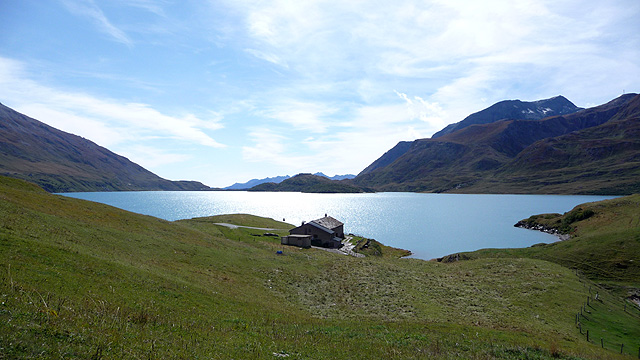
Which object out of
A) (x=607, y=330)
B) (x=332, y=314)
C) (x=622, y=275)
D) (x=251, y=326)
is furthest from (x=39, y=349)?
(x=622, y=275)

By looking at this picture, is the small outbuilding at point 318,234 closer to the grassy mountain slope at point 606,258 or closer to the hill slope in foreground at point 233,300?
the hill slope in foreground at point 233,300

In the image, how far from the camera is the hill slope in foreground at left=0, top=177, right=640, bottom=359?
13.2m

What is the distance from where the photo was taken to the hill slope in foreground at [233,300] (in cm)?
1323

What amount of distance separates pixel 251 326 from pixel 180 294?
7572 millimetres

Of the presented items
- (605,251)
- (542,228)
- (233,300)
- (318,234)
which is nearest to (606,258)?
(605,251)

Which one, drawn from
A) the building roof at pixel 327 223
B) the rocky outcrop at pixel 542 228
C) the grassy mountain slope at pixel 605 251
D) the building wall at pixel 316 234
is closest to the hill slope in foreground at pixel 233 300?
the grassy mountain slope at pixel 605 251

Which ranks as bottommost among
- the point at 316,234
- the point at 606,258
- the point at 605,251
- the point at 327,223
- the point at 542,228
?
the point at 542,228

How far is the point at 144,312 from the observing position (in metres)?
17.0

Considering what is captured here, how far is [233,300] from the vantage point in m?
27.4

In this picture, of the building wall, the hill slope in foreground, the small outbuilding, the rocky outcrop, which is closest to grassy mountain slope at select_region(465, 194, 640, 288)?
the rocky outcrop

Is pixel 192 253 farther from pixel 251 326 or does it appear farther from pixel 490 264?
pixel 490 264

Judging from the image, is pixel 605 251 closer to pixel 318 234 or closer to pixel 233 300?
pixel 318 234

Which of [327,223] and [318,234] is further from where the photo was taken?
[327,223]

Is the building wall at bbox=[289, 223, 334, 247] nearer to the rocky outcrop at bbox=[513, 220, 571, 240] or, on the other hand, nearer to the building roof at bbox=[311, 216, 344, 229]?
the building roof at bbox=[311, 216, 344, 229]
